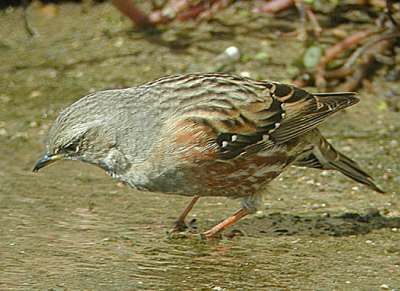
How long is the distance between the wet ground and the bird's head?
44 centimetres

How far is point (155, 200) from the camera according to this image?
21.7ft

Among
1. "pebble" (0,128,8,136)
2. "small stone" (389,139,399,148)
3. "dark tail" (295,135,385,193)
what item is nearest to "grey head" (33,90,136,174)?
"dark tail" (295,135,385,193)

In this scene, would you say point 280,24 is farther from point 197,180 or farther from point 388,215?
point 197,180

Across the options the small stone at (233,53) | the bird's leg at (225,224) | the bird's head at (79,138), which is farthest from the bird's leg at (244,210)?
the small stone at (233,53)

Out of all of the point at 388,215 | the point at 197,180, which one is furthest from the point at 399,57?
the point at 197,180

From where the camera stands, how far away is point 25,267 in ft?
16.7

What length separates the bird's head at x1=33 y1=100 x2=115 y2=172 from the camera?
557cm

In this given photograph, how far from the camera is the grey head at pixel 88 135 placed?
5.58 metres

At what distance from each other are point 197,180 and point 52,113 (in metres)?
2.91

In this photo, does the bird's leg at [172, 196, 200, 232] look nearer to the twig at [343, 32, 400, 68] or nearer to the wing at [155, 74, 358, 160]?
the wing at [155, 74, 358, 160]

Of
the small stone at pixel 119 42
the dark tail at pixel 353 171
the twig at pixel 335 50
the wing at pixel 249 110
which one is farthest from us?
the small stone at pixel 119 42

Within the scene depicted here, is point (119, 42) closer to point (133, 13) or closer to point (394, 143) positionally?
point (133, 13)

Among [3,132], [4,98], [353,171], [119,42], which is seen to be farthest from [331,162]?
[119,42]

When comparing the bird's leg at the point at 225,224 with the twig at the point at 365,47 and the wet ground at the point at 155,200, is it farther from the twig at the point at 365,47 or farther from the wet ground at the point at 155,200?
the twig at the point at 365,47
